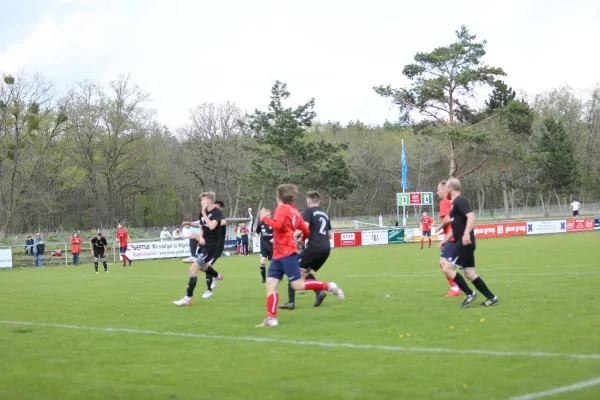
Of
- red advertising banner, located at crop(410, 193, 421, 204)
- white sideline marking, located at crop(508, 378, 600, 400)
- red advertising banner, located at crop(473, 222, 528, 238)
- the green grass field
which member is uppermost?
red advertising banner, located at crop(410, 193, 421, 204)

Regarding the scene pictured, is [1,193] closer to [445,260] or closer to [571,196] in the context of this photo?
[445,260]

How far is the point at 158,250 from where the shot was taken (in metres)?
38.2

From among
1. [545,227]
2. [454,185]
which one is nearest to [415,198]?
[545,227]

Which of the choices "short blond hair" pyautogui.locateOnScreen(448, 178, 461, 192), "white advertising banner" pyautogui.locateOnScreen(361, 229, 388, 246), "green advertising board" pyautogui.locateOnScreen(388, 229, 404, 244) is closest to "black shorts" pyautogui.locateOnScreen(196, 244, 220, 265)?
"short blond hair" pyautogui.locateOnScreen(448, 178, 461, 192)

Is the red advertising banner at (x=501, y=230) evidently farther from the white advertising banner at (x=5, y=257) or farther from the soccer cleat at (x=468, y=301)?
the soccer cleat at (x=468, y=301)

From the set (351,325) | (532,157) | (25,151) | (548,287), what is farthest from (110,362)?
(25,151)

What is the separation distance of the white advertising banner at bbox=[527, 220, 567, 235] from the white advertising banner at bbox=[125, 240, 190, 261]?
25.1 m

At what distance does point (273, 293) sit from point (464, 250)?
3287 mm

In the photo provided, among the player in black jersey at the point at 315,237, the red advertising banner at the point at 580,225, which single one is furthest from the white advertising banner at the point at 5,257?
the red advertising banner at the point at 580,225

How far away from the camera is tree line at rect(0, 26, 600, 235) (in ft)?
183

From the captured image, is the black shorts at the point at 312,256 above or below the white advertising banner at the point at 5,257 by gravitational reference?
above

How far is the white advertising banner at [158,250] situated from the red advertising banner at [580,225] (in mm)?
28224

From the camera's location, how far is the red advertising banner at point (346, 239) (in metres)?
43.1

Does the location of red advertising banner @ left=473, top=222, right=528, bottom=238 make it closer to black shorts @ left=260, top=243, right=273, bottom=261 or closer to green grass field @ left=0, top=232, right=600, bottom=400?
black shorts @ left=260, top=243, right=273, bottom=261
